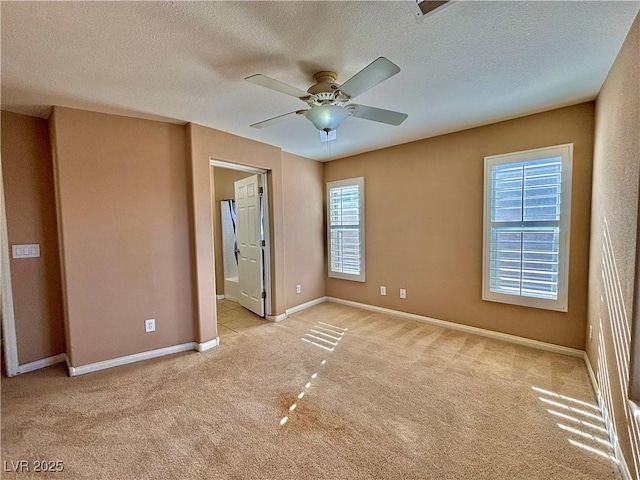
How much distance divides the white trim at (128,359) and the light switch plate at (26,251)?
116 cm

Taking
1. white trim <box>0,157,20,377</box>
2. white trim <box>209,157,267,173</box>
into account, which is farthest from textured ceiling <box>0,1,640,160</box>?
white trim <box>0,157,20,377</box>

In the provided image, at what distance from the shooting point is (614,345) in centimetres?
172

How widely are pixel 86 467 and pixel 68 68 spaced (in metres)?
2.49

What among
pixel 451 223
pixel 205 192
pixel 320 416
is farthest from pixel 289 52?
pixel 451 223

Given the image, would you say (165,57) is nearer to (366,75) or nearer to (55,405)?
(366,75)

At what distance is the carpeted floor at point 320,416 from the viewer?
158 cm

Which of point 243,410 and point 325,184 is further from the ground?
point 325,184

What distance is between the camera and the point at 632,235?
4.79 feet

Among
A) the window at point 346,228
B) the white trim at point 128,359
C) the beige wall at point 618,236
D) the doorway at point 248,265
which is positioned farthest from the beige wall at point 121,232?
the beige wall at point 618,236

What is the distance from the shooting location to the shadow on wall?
4.66ft

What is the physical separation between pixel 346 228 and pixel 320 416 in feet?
9.77

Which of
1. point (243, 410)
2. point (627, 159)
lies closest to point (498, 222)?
point (627, 159)

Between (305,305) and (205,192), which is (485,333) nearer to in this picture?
(305,305)

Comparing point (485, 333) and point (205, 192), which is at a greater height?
point (205, 192)
